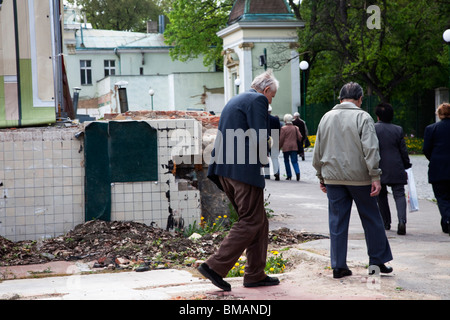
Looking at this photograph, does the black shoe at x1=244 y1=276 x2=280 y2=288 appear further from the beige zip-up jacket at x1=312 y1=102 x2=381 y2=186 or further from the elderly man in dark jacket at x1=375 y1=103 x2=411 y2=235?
the elderly man in dark jacket at x1=375 y1=103 x2=411 y2=235

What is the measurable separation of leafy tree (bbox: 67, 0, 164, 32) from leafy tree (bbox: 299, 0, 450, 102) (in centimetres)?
3218

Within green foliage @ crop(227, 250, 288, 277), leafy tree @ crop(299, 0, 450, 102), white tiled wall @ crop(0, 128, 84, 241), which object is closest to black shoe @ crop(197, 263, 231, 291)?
green foliage @ crop(227, 250, 288, 277)

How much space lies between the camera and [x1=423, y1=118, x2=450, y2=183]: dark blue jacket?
31.5 feet

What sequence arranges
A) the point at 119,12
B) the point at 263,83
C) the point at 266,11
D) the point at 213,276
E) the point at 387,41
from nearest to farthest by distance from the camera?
the point at 213,276 < the point at 263,83 < the point at 387,41 < the point at 266,11 < the point at 119,12

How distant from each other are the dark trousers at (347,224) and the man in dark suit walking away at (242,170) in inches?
33.9

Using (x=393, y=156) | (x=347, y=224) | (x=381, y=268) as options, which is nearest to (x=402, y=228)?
(x=393, y=156)

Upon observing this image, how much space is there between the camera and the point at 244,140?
5891 millimetres

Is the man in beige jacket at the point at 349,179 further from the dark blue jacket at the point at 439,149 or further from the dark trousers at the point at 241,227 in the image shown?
the dark blue jacket at the point at 439,149

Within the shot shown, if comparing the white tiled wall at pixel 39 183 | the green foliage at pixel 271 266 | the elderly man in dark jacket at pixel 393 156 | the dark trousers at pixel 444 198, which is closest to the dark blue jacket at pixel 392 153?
the elderly man in dark jacket at pixel 393 156

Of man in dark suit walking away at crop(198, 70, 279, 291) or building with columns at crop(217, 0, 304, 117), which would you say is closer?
man in dark suit walking away at crop(198, 70, 279, 291)

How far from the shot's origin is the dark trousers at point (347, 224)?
21.2ft

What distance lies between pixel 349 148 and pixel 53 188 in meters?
4.23

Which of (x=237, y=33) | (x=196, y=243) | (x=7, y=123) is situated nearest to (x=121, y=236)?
(x=196, y=243)

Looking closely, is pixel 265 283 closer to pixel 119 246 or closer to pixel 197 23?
pixel 119 246
